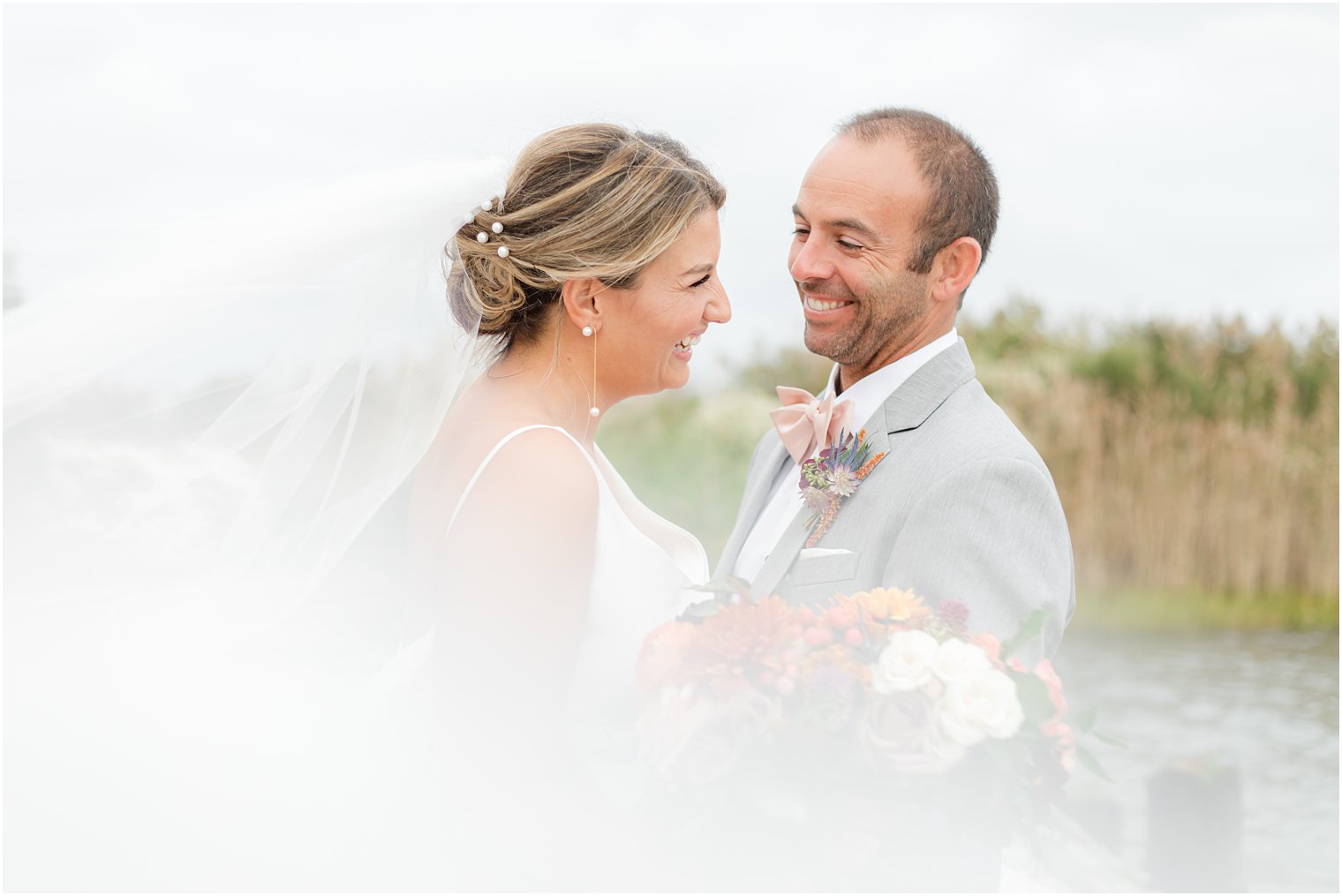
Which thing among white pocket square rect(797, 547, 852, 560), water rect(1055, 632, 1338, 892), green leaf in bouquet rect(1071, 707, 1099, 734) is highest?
white pocket square rect(797, 547, 852, 560)

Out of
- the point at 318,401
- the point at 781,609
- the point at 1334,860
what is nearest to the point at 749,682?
the point at 781,609

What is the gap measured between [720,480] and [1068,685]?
3699 mm

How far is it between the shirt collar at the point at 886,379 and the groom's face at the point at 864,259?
7 centimetres

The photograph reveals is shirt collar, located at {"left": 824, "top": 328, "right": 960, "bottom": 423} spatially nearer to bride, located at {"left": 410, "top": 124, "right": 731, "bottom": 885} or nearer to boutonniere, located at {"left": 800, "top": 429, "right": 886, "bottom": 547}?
boutonniere, located at {"left": 800, "top": 429, "right": 886, "bottom": 547}

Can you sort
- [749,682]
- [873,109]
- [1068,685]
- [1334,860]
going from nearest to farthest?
[749,682], [873,109], [1334,860], [1068,685]

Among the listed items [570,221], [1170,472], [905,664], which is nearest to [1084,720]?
[905,664]

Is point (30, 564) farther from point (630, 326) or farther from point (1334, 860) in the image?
point (1334, 860)

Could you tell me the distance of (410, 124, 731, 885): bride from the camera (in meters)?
2.71

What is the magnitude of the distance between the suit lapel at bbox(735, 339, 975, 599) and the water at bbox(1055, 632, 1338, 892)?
3884mm

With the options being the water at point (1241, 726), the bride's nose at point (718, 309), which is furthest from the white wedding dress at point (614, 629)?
the water at point (1241, 726)

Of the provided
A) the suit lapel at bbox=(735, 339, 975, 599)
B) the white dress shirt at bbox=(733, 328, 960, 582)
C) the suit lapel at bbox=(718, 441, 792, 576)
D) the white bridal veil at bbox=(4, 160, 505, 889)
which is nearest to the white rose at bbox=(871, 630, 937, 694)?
the suit lapel at bbox=(735, 339, 975, 599)

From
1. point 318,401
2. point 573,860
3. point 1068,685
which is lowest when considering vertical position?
point 1068,685

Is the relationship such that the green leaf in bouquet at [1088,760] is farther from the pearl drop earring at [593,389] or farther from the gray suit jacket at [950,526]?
the pearl drop earring at [593,389]

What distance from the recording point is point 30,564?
303 cm
